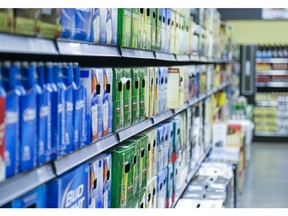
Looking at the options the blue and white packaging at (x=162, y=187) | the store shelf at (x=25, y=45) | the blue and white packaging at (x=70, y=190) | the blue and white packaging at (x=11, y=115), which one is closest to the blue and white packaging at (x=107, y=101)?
the blue and white packaging at (x=70, y=190)

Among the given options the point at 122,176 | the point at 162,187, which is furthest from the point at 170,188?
the point at 122,176

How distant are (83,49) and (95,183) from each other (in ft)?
1.94

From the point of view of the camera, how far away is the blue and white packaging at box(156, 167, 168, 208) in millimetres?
3870

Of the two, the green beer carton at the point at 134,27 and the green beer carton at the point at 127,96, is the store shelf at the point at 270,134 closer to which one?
the green beer carton at the point at 134,27

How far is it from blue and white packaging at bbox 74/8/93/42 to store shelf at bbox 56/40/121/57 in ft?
0.09

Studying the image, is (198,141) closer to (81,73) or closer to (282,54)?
(81,73)

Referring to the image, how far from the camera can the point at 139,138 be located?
3.25 metres

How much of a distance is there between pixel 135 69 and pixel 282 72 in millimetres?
11732

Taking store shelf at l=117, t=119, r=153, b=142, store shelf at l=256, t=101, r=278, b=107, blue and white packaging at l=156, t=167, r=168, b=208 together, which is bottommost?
store shelf at l=256, t=101, r=278, b=107

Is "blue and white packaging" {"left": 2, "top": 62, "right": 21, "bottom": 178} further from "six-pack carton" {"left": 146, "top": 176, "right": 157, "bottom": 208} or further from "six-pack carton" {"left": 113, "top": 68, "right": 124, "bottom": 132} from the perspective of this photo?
"six-pack carton" {"left": 146, "top": 176, "right": 157, "bottom": 208}

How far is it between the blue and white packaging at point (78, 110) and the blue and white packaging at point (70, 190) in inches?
4.1

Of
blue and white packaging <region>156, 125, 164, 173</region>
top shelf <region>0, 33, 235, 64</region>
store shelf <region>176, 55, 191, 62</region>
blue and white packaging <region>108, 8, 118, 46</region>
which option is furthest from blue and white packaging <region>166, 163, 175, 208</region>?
blue and white packaging <region>108, 8, 118, 46</region>

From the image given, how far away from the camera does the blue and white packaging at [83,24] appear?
2188mm
